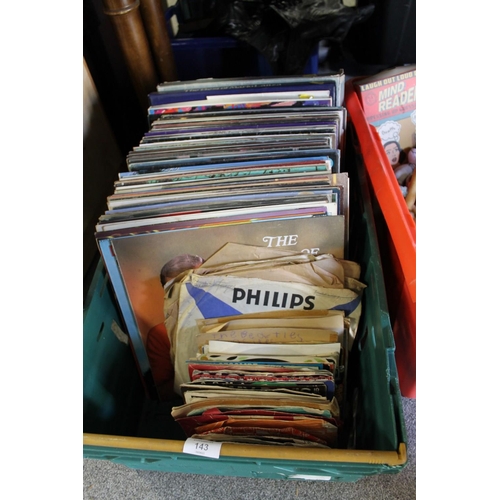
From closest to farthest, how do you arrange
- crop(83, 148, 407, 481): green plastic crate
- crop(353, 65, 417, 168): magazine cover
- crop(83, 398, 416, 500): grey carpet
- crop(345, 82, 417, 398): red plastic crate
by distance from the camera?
crop(83, 148, 407, 481): green plastic crate < crop(345, 82, 417, 398): red plastic crate < crop(83, 398, 416, 500): grey carpet < crop(353, 65, 417, 168): magazine cover

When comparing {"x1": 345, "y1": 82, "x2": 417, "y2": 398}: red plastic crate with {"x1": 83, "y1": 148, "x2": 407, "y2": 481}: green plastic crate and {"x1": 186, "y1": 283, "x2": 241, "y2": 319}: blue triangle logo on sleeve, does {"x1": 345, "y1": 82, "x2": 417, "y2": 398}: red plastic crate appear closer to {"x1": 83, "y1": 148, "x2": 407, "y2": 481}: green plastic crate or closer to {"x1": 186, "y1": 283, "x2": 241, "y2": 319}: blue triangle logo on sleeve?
{"x1": 83, "y1": 148, "x2": 407, "y2": 481}: green plastic crate

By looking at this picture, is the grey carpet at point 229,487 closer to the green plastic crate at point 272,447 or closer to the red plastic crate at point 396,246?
the green plastic crate at point 272,447

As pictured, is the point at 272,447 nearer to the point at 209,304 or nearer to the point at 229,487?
the point at 209,304

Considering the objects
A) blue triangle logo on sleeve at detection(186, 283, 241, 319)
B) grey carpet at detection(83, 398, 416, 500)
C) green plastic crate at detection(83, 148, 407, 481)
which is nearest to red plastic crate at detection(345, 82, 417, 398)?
green plastic crate at detection(83, 148, 407, 481)

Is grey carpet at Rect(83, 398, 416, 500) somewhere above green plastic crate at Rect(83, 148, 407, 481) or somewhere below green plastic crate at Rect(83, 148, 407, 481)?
below

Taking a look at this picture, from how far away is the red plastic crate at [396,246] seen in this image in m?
0.82

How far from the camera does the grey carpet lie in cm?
96

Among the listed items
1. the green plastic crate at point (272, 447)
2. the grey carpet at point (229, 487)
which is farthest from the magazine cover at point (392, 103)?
the grey carpet at point (229, 487)

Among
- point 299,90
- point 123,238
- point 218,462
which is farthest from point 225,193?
point 218,462

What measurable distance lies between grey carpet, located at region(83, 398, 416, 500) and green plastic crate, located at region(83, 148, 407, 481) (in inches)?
3.7

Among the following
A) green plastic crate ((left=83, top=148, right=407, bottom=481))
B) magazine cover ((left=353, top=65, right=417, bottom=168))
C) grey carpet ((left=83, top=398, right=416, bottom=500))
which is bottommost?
grey carpet ((left=83, top=398, right=416, bottom=500))

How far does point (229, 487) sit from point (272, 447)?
43 centimetres

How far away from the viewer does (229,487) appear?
979 millimetres

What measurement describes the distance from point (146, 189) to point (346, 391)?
0.62 metres
